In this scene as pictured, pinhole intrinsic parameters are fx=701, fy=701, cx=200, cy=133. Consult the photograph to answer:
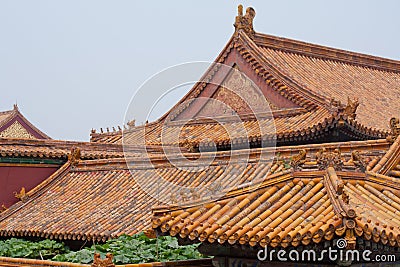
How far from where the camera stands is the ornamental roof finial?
61.5 feet

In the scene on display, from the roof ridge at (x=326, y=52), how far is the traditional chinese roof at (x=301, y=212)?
38.9ft

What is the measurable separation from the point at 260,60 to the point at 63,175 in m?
5.76

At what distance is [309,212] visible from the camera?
264 inches

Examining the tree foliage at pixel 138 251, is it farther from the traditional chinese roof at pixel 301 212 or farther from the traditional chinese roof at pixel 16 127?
the traditional chinese roof at pixel 16 127

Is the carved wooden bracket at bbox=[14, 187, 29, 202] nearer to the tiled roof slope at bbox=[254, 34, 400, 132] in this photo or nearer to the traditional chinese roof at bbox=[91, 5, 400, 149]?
the traditional chinese roof at bbox=[91, 5, 400, 149]

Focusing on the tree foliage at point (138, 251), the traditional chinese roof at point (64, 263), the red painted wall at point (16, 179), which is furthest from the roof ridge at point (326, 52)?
the traditional chinese roof at point (64, 263)

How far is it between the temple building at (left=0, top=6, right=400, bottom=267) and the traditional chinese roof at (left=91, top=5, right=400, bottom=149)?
1.5 inches

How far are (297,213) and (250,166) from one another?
6.18 m

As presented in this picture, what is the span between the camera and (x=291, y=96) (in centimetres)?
1702

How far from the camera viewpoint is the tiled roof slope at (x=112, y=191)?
12641 millimetres

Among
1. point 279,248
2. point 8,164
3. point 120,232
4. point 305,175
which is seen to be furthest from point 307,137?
point 279,248

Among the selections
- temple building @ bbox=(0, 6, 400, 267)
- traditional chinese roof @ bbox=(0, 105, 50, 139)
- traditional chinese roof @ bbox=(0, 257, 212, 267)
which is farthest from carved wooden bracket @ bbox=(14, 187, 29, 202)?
traditional chinese roof @ bbox=(0, 105, 50, 139)

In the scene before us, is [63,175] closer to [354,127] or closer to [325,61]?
[354,127]

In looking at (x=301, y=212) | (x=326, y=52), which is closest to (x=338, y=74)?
(x=326, y=52)
